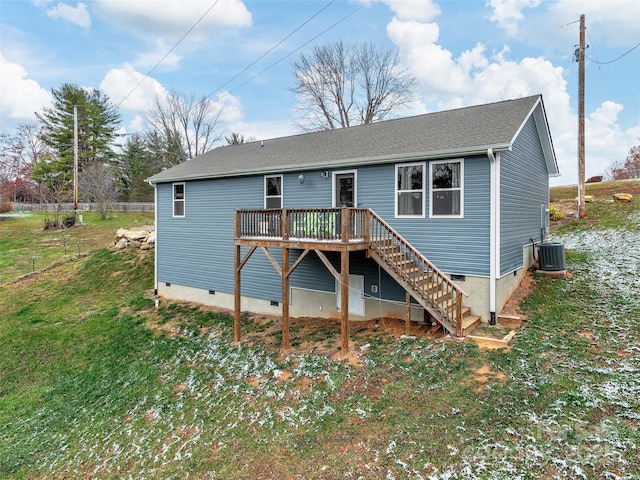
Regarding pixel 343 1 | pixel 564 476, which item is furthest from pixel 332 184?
pixel 564 476

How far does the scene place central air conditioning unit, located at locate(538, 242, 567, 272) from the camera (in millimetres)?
10719

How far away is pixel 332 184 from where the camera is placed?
33.7ft

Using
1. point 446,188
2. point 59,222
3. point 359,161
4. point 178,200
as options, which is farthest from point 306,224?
point 59,222

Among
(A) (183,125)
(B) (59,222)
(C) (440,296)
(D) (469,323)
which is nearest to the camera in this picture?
(D) (469,323)

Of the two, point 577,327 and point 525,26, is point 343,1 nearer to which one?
point 525,26

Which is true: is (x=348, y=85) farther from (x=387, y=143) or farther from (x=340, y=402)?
(x=340, y=402)

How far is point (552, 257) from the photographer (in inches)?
424

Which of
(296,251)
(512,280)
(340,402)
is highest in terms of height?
(296,251)

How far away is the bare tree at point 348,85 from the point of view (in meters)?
29.0

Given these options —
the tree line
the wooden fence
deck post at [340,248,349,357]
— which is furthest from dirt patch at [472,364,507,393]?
the wooden fence

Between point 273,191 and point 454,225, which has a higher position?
point 273,191

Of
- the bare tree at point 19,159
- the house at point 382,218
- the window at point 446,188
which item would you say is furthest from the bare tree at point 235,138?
the window at point 446,188

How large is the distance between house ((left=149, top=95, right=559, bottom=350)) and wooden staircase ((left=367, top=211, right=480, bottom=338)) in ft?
0.10

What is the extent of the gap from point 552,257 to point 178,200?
42.4 ft
